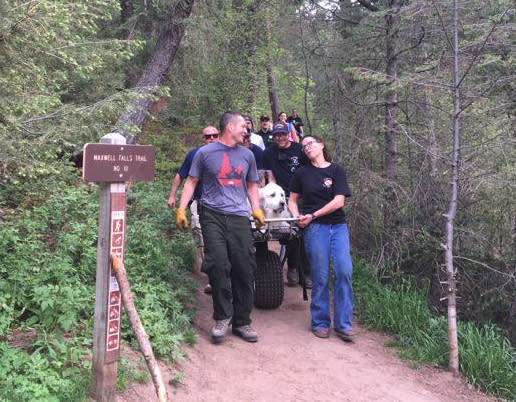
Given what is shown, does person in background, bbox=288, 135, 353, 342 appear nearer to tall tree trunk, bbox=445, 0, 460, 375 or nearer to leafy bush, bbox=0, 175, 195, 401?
tall tree trunk, bbox=445, 0, 460, 375

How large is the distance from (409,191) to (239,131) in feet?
11.3

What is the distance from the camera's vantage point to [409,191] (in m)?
7.45

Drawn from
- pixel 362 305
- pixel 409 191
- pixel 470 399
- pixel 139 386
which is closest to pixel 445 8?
pixel 409 191

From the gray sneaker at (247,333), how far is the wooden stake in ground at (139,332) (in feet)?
6.70

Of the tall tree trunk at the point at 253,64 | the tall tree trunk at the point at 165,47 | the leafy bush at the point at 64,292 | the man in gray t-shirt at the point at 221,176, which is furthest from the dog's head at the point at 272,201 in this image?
the tall tree trunk at the point at 253,64

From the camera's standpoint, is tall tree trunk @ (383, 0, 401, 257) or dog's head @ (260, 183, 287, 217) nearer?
dog's head @ (260, 183, 287, 217)

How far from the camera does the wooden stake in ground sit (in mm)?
3079

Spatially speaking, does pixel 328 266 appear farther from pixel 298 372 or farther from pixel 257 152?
pixel 257 152

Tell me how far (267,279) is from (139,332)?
306cm

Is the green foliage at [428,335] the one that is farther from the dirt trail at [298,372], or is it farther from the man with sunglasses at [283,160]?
the man with sunglasses at [283,160]

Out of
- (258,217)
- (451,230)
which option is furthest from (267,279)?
(451,230)

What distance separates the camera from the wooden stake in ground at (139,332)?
3.08 meters

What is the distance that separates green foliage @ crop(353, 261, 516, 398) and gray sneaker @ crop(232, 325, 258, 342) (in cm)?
170

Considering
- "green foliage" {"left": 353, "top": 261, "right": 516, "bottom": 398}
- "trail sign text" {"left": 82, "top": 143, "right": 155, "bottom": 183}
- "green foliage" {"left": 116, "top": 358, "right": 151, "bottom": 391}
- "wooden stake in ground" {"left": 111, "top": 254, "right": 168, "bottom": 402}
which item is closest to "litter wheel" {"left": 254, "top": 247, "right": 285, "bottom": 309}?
"green foliage" {"left": 353, "top": 261, "right": 516, "bottom": 398}
